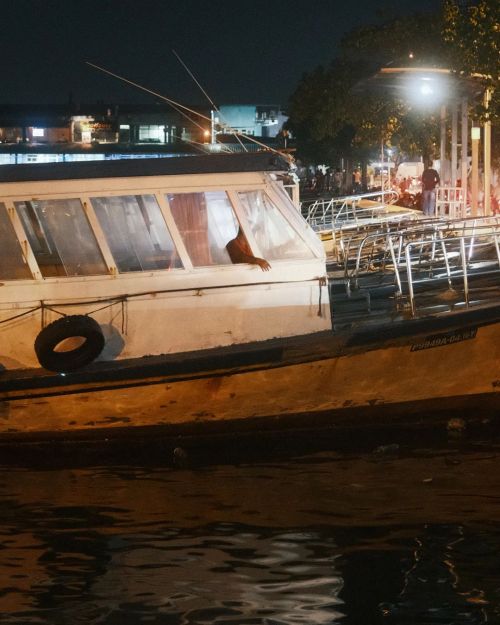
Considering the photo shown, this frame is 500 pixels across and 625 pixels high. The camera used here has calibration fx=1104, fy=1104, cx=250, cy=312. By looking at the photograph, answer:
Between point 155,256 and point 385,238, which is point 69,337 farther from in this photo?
point 385,238

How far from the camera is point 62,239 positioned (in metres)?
10.2

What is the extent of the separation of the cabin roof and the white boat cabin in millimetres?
13

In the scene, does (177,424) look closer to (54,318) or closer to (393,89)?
(54,318)

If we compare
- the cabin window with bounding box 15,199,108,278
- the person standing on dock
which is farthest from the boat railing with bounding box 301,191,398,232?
the cabin window with bounding box 15,199,108,278

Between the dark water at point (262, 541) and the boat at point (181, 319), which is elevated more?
the boat at point (181, 319)

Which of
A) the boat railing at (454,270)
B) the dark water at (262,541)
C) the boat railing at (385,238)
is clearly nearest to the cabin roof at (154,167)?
the boat railing at (454,270)

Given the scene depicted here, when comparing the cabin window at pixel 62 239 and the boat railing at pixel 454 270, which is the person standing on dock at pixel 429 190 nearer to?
the boat railing at pixel 454 270

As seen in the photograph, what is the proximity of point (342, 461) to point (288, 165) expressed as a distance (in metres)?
2.83

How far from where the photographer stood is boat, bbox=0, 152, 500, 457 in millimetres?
10070

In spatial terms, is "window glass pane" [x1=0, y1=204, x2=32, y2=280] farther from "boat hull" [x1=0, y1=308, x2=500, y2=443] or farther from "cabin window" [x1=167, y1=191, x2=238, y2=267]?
"cabin window" [x1=167, y1=191, x2=238, y2=267]

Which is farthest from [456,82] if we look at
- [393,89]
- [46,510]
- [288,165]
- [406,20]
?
[406,20]

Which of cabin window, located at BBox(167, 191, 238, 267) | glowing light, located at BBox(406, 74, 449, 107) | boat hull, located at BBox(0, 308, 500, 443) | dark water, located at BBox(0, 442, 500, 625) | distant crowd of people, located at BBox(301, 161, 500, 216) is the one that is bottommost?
dark water, located at BBox(0, 442, 500, 625)

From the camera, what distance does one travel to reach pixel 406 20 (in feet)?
130

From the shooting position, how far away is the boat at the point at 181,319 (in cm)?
1007
